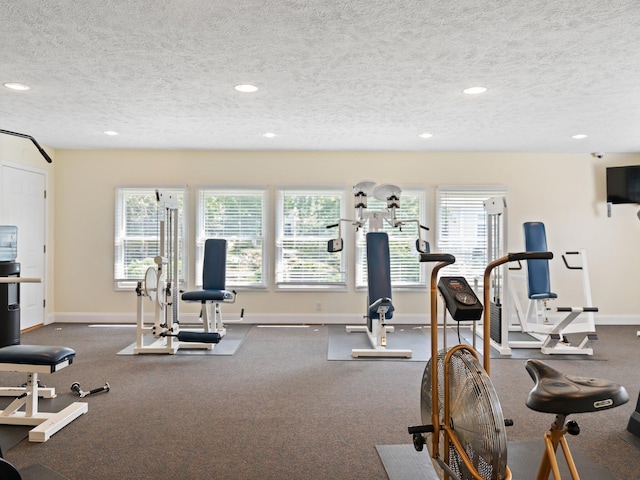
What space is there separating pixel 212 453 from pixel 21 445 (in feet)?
3.61

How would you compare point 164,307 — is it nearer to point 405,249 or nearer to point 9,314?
point 9,314

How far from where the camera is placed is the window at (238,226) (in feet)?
21.1

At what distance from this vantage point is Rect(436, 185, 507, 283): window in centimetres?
641

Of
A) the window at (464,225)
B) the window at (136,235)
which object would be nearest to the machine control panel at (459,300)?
the window at (464,225)

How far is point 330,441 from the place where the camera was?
2.74m

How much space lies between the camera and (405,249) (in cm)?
645

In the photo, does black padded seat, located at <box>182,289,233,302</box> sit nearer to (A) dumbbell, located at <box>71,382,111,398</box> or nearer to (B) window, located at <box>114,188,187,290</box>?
(B) window, located at <box>114,188,187,290</box>

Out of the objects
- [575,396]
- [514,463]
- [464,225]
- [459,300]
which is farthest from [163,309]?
[575,396]

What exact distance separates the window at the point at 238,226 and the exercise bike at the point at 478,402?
4.46 m

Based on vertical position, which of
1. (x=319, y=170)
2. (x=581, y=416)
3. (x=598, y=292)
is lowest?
(x=581, y=416)

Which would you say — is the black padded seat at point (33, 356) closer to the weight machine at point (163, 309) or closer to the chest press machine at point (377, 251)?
the weight machine at point (163, 309)

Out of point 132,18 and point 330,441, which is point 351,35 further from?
point 330,441

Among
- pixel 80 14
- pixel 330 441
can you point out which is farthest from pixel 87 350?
pixel 80 14

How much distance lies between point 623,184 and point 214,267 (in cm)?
544
